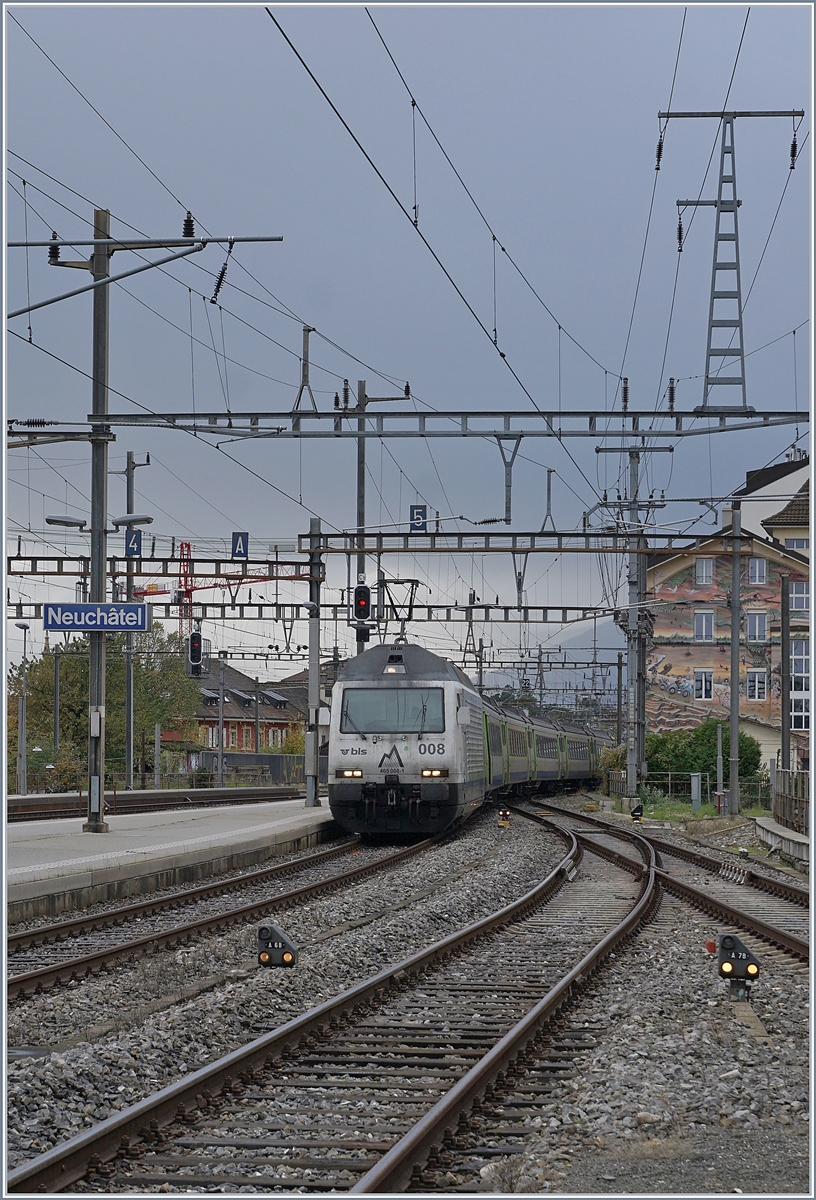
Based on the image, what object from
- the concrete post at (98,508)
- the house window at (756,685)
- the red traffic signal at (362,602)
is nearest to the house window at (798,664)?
the house window at (756,685)

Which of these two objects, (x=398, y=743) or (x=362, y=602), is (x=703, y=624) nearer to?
(x=362, y=602)

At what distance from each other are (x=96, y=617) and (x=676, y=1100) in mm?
14035

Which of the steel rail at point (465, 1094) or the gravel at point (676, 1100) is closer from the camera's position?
the steel rail at point (465, 1094)

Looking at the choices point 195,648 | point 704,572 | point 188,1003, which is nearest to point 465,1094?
point 188,1003

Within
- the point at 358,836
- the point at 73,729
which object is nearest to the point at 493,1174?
the point at 358,836

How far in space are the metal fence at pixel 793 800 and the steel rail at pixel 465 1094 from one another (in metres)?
14.6

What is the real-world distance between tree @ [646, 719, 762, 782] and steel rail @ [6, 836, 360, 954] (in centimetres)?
3115

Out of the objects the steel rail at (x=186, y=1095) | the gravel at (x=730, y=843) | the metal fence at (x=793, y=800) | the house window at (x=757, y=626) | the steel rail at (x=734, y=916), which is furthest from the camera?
the house window at (x=757, y=626)

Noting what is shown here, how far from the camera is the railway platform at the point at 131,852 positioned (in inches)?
562

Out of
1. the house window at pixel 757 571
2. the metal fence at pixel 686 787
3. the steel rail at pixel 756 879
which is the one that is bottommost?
the metal fence at pixel 686 787

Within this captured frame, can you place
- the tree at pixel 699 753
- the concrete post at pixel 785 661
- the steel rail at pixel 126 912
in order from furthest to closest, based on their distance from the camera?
the tree at pixel 699 753
the concrete post at pixel 785 661
the steel rail at pixel 126 912

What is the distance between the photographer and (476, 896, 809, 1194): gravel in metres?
5.45

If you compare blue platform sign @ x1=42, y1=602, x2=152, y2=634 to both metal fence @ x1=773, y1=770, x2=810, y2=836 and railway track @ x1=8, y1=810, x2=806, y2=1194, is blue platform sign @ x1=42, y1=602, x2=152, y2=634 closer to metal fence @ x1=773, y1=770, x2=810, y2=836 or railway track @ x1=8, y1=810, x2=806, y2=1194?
railway track @ x1=8, y1=810, x2=806, y2=1194

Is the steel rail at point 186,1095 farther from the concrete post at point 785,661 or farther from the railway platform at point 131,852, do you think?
the concrete post at point 785,661
